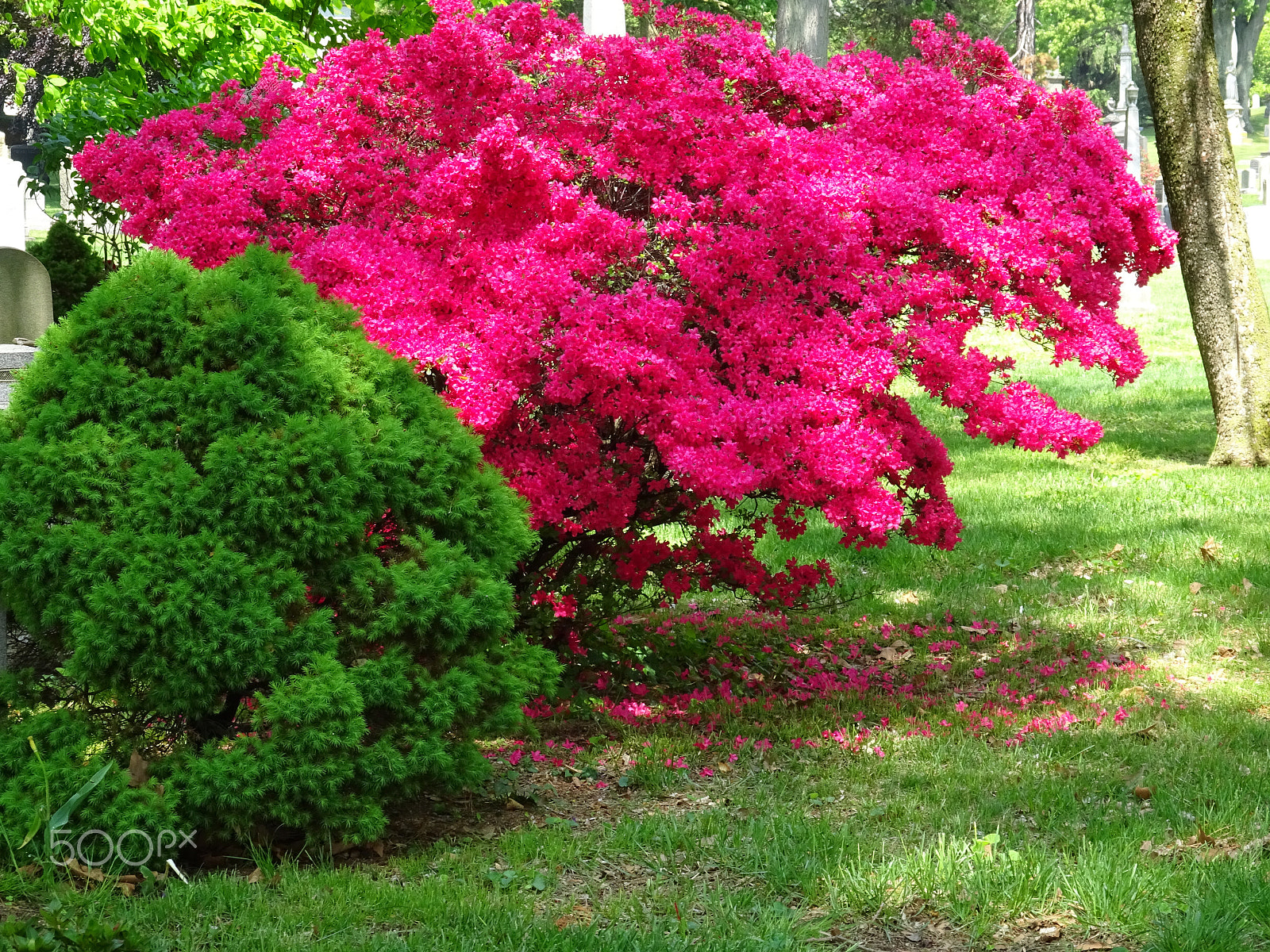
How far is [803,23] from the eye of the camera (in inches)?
434

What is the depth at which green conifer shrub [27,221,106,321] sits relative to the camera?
407 inches

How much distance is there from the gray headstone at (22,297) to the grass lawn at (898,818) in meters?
3.84

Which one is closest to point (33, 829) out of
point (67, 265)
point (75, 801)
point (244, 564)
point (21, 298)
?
point (75, 801)

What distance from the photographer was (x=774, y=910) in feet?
11.4

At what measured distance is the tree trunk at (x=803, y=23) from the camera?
1100 centimetres

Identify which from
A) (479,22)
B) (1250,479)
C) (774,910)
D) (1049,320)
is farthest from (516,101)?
(1250,479)

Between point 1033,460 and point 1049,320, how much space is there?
5990mm

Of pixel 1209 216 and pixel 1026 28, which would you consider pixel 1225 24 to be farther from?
pixel 1209 216

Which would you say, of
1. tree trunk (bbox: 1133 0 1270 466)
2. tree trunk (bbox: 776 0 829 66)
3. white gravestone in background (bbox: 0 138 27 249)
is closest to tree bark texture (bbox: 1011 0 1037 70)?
tree trunk (bbox: 776 0 829 66)

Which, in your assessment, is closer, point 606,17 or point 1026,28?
point 606,17

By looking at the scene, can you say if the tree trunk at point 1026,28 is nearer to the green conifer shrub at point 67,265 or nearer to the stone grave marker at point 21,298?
the green conifer shrub at point 67,265

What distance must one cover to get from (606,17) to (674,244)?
5.03 meters

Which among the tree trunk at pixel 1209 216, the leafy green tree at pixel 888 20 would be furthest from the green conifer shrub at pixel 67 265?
the leafy green tree at pixel 888 20

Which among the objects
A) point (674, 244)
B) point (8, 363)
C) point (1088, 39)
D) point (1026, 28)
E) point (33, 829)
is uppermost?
point (1088, 39)
